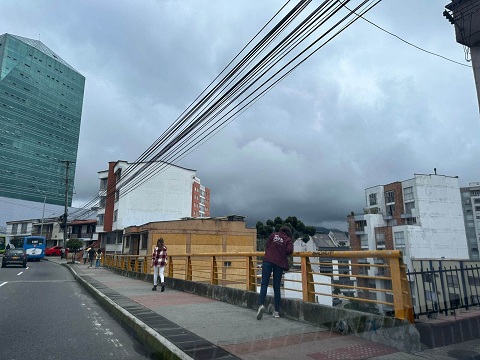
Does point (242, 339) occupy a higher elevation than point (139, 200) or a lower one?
lower

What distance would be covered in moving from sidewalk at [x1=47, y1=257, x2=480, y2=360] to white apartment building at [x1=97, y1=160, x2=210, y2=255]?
38830 mm

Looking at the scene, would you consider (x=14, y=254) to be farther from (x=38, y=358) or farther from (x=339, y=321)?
(x=339, y=321)

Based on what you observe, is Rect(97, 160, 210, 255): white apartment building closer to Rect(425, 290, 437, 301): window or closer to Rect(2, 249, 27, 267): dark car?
Rect(2, 249, 27, 267): dark car

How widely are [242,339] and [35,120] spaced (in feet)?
354

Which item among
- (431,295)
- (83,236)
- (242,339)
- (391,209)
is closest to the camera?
(242,339)

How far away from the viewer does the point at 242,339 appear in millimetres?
4848

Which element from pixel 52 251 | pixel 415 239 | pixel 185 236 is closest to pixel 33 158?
pixel 52 251

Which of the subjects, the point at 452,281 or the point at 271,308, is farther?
the point at 271,308

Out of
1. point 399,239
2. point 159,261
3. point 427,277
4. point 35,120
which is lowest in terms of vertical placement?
point 427,277

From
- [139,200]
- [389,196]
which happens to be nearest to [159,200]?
[139,200]

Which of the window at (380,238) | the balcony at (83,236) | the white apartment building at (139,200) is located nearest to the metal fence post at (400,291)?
the window at (380,238)

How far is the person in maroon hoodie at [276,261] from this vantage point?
6.15 m

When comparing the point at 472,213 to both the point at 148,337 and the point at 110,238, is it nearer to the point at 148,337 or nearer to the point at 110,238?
the point at 110,238

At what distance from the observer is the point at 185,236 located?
37.5 m
